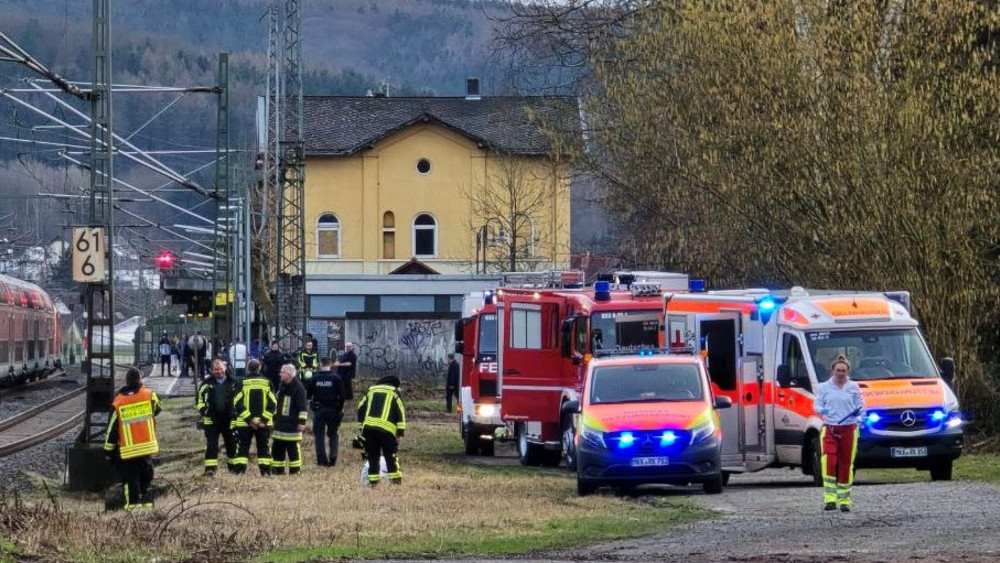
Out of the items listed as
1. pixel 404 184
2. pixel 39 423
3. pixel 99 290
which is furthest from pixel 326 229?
pixel 99 290

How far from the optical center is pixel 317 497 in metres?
21.6

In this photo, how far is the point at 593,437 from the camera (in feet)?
71.9

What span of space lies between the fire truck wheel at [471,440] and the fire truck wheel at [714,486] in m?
9.97

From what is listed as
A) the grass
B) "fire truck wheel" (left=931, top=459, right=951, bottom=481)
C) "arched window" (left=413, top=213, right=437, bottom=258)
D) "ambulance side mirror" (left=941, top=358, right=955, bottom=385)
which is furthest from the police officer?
"arched window" (left=413, top=213, right=437, bottom=258)

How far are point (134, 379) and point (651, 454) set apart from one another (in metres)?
6.57

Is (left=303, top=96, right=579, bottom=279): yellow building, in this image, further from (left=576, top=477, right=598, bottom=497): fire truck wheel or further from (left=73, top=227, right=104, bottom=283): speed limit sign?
(left=576, top=477, right=598, bottom=497): fire truck wheel

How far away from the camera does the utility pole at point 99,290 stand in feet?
91.1

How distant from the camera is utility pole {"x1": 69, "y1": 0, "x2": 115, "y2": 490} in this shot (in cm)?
2777

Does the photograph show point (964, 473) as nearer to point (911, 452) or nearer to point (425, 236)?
point (911, 452)

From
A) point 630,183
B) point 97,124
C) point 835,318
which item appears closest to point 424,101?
point 630,183

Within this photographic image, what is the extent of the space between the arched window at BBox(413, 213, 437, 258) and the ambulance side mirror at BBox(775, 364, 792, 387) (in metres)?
53.1

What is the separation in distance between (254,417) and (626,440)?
23.9 feet

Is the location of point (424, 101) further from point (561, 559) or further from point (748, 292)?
point (561, 559)

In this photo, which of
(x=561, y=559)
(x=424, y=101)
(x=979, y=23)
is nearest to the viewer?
(x=561, y=559)
